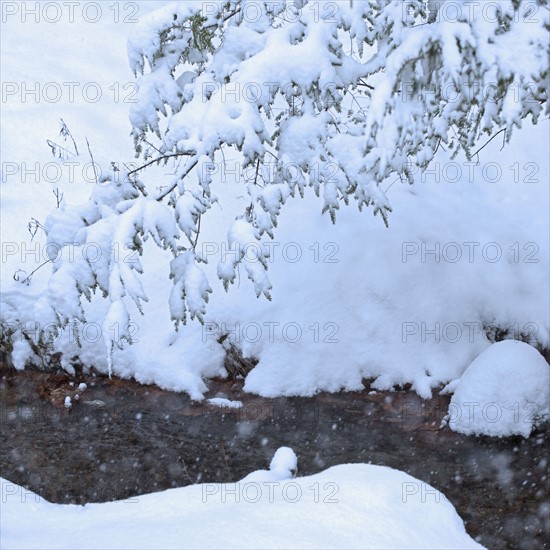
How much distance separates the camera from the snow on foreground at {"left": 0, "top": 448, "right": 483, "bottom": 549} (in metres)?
2.93

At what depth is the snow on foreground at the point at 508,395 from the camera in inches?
251

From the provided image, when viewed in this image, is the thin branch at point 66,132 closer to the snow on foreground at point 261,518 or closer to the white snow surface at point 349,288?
the white snow surface at point 349,288

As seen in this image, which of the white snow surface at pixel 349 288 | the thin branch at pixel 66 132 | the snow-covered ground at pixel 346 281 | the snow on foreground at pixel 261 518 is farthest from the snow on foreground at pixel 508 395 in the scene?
the thin branch at pixel 66 132

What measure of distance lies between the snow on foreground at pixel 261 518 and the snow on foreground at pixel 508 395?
2959mm

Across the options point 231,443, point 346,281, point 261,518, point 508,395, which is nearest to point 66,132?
point 346,281

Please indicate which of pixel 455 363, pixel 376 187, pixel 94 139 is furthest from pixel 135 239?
pixel 94 139

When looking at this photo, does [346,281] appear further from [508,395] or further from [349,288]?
[508,395]

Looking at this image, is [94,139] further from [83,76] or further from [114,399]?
[114,399]

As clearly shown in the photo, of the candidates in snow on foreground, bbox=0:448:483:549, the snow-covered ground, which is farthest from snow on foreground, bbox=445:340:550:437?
snow on foreground, bbox=0:448:483:549

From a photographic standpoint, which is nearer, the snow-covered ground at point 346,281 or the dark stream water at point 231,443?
the dark stream water at point 231,443

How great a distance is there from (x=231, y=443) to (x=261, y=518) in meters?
3.63

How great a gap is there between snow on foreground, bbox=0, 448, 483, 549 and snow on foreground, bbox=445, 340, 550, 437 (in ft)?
9.71

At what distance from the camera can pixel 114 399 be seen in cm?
709

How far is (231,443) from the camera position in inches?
261
